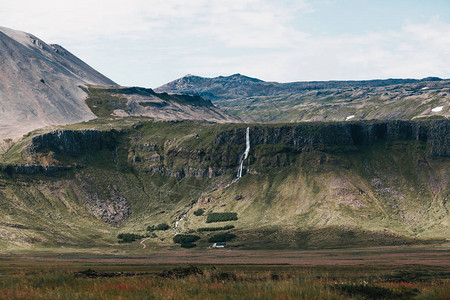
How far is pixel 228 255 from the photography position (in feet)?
627

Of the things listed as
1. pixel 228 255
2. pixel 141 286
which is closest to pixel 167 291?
pixel 141 286

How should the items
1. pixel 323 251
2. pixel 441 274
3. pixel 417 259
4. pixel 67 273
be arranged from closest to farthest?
pixel 67 273 → pixel 441 274 → pixel 417 259 → pixel 323 251

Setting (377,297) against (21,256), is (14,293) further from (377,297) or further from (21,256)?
(21,256)

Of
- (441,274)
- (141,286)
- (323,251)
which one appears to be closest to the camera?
(141,286)

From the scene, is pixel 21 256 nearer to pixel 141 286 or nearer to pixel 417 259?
pixel 417 259

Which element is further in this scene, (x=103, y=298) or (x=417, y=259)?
(x=417, y=259)

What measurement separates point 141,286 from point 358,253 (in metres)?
141

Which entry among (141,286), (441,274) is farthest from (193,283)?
(441,274)

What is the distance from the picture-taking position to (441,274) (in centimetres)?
11325

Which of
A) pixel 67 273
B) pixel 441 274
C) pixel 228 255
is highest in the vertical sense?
pixel 67 273

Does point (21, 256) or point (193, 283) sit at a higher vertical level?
point (193, 283)

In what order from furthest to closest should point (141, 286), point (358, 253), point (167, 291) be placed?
1. point (358, 253)
2. point (141, 286)
3. point (167, 291)

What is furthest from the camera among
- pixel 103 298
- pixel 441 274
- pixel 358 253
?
pixel 358 253

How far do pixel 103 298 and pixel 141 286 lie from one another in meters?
8.33
